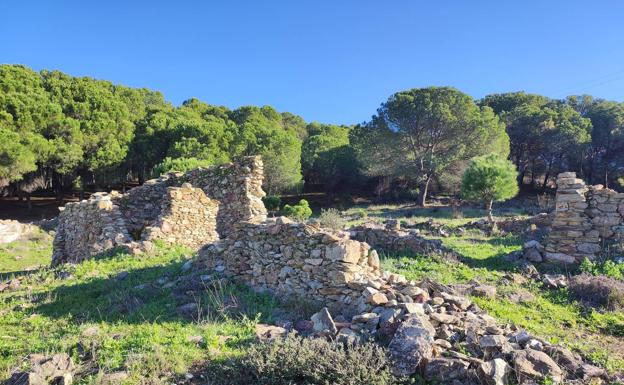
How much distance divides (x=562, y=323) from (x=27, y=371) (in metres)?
6.59

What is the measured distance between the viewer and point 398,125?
1261 inches

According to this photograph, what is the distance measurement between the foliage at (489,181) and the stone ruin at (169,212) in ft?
35.6

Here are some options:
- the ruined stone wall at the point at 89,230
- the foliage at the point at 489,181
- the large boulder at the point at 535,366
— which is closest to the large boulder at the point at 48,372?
the large boulder at the point at 535,366

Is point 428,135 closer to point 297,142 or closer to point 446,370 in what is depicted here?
point 297,142

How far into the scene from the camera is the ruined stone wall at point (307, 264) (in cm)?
568

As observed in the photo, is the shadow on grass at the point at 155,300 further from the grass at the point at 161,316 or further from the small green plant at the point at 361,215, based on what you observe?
the small green plant at the point at 361,215

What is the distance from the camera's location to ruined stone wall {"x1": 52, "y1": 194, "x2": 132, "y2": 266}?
10250 mm

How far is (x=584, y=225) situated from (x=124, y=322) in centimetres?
953

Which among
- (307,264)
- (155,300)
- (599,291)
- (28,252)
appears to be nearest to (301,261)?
(307,264)

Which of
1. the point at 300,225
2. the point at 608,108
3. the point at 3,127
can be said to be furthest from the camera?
the point at 608,108

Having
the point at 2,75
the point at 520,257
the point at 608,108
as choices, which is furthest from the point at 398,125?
the point at 2,75

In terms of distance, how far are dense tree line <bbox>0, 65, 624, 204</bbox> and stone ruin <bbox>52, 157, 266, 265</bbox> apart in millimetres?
12747

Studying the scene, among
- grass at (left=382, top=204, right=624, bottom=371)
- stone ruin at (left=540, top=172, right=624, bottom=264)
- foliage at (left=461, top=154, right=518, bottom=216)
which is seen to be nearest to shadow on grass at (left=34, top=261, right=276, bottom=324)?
grass at (left=382, top=204, right=624, bottom=371)

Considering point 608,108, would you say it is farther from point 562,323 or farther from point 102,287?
point 102,287
